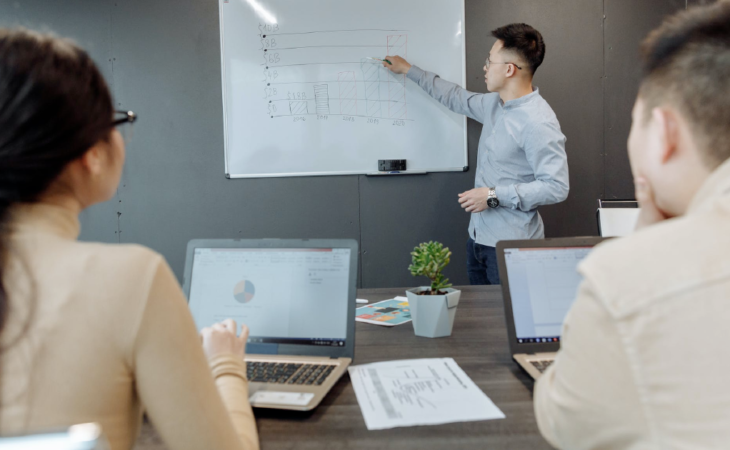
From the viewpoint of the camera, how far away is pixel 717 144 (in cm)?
64

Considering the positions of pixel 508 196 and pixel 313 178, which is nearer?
pixel 508 196

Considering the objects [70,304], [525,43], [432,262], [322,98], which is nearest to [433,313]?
[432,262]

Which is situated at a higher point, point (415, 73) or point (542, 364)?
point (415, 73)

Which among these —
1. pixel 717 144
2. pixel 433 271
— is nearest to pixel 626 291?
pixel 717 144

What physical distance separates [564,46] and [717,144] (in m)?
2.74

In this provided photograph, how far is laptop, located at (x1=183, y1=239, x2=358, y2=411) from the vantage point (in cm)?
115

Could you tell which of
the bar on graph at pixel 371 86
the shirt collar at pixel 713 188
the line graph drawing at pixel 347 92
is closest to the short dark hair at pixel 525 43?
the bar on graph at pixel 371 86

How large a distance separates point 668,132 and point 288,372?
815mm

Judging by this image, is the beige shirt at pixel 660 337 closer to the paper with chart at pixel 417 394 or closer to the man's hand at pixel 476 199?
the paper with chart at pixel 417 394

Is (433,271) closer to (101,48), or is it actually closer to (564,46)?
(564,46)

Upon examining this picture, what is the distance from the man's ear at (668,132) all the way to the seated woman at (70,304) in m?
0.67

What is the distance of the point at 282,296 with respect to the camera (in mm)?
1192

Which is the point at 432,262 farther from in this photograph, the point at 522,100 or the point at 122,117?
the point at 522,100

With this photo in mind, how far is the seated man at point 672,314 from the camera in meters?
0.52
